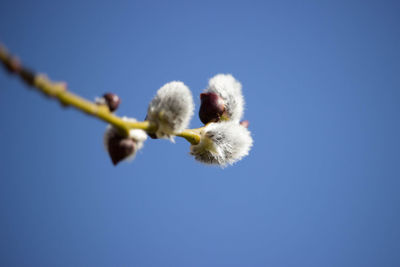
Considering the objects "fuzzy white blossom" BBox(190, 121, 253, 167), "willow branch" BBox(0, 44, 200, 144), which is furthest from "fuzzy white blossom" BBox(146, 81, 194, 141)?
"fuzzy white blossom" BBox(190, 121, 253, 167)

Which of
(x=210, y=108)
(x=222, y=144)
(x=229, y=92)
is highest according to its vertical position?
(x=229, y=92)

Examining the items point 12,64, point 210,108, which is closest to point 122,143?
point 12,64

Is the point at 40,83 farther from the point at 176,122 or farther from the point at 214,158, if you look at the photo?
the point at 214,158

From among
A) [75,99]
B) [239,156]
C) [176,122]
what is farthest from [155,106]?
[239,156]

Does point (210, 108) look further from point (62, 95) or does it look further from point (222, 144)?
point (62, 95)

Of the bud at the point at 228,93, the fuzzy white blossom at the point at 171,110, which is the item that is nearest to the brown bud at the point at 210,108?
the bud at the point at 228,93

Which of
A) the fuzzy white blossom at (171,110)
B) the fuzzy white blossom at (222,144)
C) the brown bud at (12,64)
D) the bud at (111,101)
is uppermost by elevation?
the fuzzy white blossom at (222,144)

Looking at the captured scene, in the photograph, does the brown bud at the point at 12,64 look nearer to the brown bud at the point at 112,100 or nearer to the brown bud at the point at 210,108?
the brown bud at the point at 112,100
